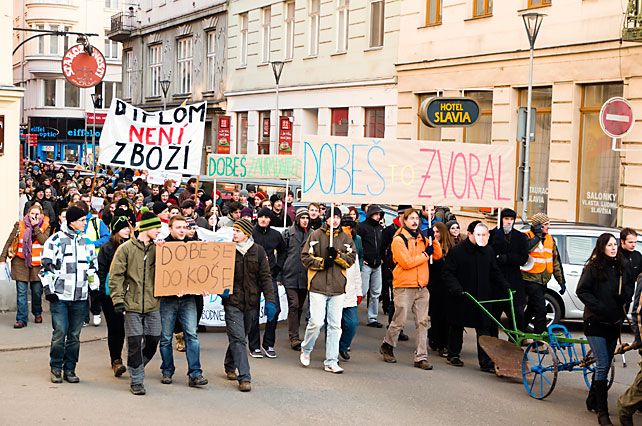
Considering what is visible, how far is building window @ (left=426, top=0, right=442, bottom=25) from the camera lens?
29730 mm

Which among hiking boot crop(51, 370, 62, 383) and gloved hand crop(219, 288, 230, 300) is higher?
gloved hand crop(219, 288, 230, 300)

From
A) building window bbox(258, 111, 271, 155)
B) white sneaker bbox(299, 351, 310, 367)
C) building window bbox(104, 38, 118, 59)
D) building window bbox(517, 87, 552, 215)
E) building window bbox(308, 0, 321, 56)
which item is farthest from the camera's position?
building window bbox(104, 38, 118, 59)

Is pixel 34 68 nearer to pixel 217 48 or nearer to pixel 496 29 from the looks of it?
pixel 217 48

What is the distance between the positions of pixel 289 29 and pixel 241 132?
5673 mm

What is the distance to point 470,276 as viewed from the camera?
42.7 ft

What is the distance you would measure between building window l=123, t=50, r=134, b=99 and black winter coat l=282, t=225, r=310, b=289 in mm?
43626

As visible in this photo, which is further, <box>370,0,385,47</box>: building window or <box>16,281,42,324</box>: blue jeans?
<box>370,0,385,47</box>: building window

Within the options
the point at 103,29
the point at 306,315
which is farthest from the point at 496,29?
the point at 103,29

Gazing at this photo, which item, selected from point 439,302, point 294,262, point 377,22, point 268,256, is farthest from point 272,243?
point 377,22

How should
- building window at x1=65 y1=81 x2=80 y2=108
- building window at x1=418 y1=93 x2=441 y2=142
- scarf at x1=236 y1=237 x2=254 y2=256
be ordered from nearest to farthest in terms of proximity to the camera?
1. scarf at x1=236 y1=237 x2=254 y2=256
2. building window at x1=418 y1=93 x2=441 y2=142
3. building window at x1=65 y1=81 x2=80 y2=108

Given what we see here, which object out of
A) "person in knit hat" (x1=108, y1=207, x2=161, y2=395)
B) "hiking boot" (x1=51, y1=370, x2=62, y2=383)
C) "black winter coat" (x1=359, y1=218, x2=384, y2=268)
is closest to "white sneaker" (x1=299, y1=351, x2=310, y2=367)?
"person in knit hat" (x1=108, y1=207, x2=161, y2=395)

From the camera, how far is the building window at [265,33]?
133 feet

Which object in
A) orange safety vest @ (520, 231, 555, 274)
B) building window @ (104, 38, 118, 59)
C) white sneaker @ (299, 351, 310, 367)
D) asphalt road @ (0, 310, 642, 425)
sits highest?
building window @ (104, 38, 118, 59)

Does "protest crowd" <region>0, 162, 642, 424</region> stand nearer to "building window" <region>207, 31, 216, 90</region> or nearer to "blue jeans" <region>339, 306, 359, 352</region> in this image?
"blue jeans" <region>339, 306, 359, 352</region>
